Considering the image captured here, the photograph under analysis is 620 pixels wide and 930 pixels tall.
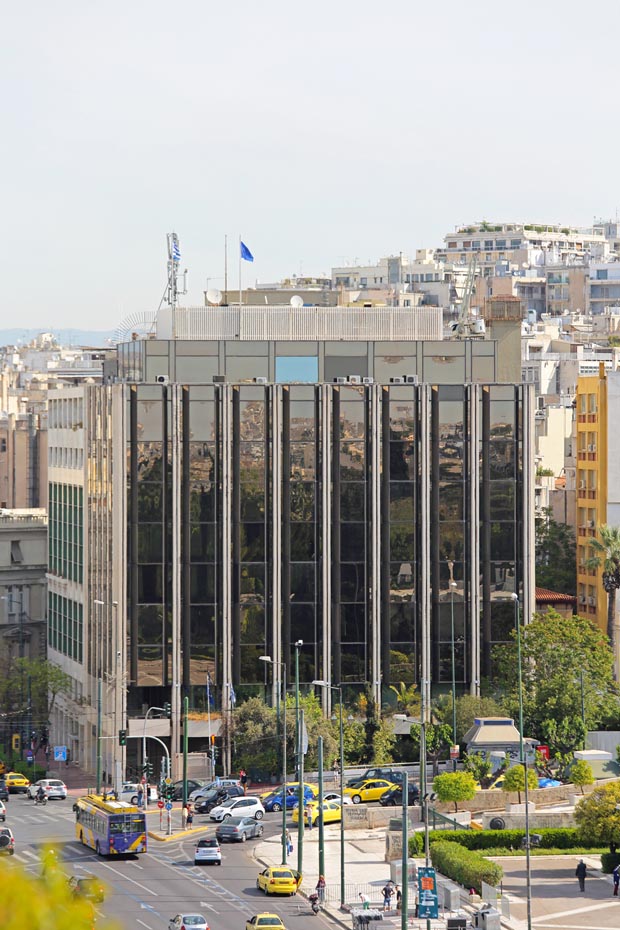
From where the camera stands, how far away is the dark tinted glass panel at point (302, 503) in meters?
108

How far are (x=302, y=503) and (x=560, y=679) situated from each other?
17.8 metres

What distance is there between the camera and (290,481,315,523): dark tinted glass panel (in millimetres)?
108125

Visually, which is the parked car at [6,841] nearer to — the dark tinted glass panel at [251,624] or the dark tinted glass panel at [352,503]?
the dark tinted glass panel at [251,624]

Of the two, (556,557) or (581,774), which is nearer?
(581,774)

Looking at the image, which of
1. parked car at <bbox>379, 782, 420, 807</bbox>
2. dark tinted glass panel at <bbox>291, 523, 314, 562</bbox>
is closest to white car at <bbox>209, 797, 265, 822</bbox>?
parked car at <bbox>379, 782, 420, 807</bbox>

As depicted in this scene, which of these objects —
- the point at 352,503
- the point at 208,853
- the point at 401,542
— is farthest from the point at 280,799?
the point at 352,503

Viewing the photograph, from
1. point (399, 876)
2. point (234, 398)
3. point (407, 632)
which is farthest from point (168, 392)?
point (399, 876)

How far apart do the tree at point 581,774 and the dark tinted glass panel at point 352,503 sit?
24.9 metres

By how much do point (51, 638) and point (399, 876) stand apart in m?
66.0

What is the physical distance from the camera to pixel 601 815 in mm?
74688

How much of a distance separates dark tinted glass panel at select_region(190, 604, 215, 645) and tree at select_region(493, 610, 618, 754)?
16240 mm

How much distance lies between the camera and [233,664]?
107 metres

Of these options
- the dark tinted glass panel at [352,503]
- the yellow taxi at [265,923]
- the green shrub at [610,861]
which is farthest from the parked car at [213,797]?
the yellow taxi at [265,923]

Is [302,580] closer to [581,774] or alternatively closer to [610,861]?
[581,774]
